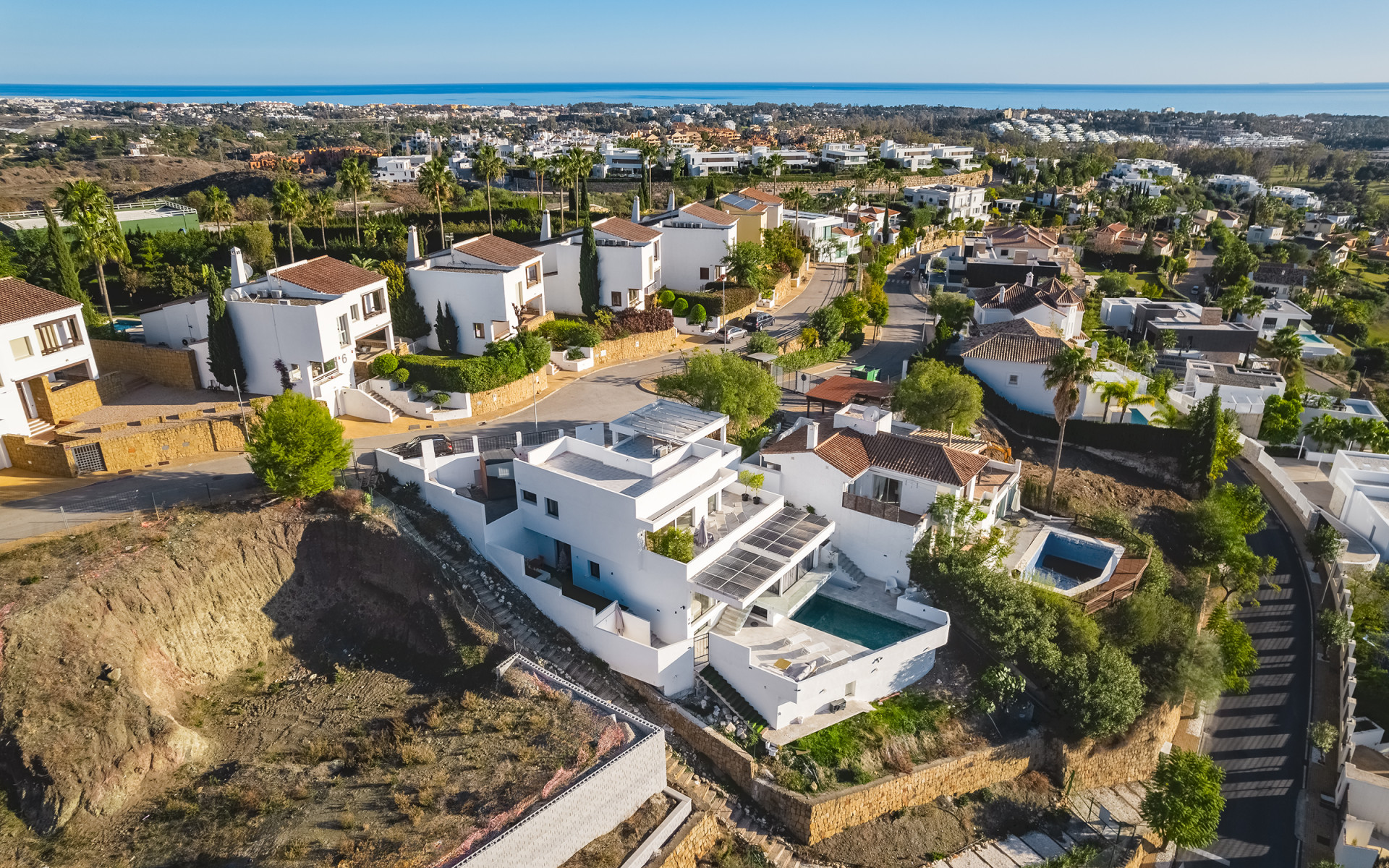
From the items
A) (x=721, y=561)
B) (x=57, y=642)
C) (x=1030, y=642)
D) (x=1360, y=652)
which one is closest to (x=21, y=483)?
(x=57, y=642)

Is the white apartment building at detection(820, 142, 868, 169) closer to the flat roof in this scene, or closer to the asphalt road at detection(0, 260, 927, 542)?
the asphalt road at detection(0, 260, 927, 542)

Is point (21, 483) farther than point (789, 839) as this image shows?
Yes

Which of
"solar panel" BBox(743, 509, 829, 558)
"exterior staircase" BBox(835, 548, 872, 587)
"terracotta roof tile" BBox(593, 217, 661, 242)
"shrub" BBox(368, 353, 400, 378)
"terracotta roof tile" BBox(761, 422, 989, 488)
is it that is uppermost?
"terracotta roof tile" BBox(593, 217, 661, 242)

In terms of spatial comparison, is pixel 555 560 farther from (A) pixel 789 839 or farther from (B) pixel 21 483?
(B) pixel 21 483

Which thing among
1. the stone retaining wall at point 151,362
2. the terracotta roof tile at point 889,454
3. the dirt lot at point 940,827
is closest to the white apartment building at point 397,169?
the stone retaining wall at point 151,362

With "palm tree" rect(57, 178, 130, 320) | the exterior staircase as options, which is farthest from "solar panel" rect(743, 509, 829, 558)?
"palm tree" rect(57, 178, 130, 320)

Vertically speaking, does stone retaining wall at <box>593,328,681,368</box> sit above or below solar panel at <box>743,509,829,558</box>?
above
